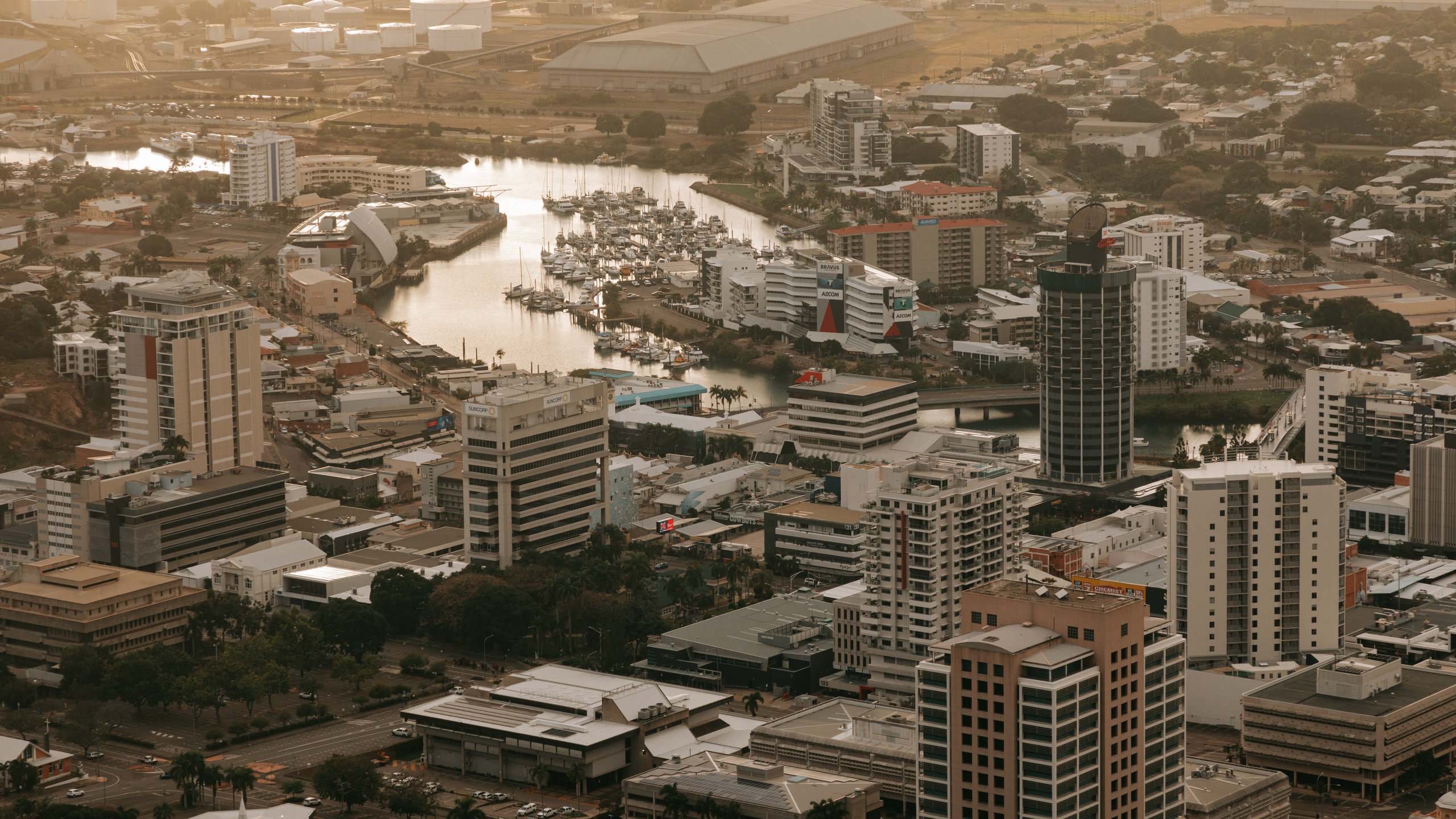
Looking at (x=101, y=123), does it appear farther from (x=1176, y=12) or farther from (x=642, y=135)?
(x=1176, y=12)

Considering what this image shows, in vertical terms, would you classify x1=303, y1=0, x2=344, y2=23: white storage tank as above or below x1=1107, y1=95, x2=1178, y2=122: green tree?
above

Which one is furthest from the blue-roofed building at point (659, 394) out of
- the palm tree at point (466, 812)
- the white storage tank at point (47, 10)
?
the white storage tank at point (47, 10)

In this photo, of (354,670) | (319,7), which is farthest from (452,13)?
(354,670)

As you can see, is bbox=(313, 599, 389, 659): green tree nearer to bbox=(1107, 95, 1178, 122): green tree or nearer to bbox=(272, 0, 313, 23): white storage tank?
bbox=(1107, 95, 1178, 122): green tree

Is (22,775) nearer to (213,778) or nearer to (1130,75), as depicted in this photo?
(213,778)

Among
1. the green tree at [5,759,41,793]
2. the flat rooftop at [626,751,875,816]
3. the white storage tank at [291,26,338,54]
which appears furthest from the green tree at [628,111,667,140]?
the flat rooftop at [626,751,875,816]

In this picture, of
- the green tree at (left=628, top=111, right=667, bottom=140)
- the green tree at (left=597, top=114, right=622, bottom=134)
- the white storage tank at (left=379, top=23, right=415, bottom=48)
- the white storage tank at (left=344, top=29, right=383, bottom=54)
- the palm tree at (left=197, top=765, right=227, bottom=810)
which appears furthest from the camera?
the white storage tank at (left=379, top=23, right=415, bottom=48)
